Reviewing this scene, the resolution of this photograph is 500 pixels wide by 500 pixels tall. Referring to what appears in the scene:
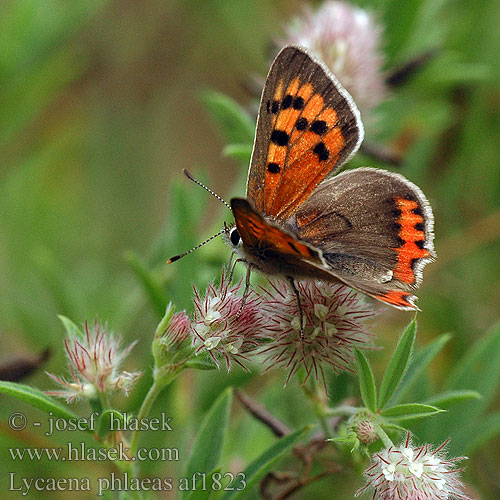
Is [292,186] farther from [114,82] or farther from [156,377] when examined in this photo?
[114,82]

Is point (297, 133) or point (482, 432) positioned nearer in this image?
point (297, 133)

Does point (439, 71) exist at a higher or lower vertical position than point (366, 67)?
higher

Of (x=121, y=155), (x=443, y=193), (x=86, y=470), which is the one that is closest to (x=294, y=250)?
(x=86, y=470)

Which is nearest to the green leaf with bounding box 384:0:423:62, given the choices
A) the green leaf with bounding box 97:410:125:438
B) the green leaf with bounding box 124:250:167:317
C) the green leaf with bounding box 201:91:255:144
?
the green leaf with bounding box 201:91:255:144

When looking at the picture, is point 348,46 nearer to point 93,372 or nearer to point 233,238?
point 233,238

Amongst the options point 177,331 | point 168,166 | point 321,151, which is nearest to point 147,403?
point 177,331

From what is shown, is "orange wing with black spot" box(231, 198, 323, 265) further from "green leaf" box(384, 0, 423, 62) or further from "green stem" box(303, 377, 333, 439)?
"green leaf" box(384, 0, 423, 62)

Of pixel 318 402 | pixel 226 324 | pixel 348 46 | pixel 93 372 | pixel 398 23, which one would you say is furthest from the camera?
pixel 398 23
